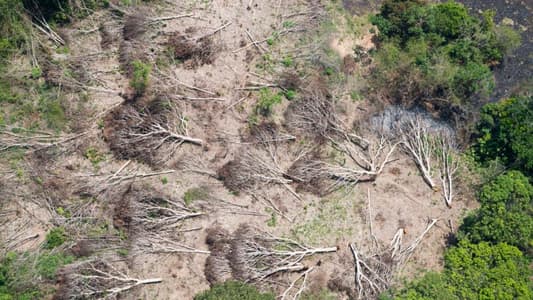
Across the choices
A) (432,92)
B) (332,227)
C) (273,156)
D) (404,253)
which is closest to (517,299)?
(404,253)

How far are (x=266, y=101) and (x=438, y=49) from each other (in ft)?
25.6

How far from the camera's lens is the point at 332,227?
2266cm

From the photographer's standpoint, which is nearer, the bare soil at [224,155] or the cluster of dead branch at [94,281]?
the cluster of dead branch at [94,281]

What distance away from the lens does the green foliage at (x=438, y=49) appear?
22.9 meters

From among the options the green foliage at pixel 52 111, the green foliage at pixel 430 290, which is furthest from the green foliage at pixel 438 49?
the green foliage at pixel 52 111

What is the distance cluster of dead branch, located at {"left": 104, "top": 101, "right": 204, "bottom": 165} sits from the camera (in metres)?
22.8

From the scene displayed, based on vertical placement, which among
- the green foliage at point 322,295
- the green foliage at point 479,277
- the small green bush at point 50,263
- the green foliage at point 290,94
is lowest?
the small green bush at point 50,263

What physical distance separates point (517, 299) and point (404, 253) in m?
4.58

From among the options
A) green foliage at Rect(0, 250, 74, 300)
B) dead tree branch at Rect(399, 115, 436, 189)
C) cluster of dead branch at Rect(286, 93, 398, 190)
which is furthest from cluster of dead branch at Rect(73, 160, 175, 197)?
dead tree branch at Rect(399, 115, 436, 189)

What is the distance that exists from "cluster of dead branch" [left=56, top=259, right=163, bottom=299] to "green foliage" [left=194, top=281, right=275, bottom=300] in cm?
334

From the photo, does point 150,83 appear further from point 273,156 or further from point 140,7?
point 273,156

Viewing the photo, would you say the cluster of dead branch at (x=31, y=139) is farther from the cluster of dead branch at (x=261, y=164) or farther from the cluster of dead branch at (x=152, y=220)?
the cluster of dead branch at (x=261, y=164)

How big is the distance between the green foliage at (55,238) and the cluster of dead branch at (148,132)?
3.91 meters

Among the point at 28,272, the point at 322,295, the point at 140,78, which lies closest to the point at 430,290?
the point at 322,295
